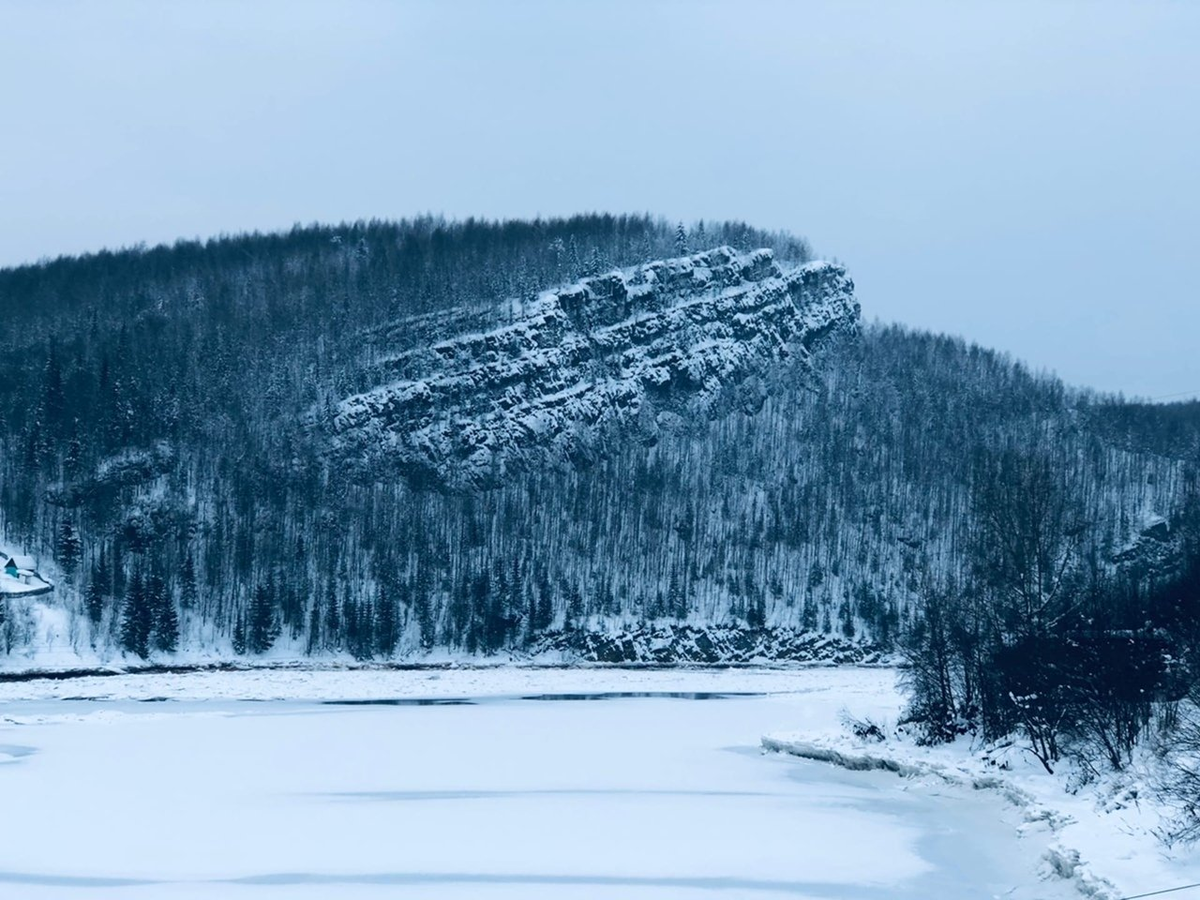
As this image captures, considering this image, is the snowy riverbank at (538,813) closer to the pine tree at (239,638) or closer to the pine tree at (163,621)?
the pine tree at (163,621)

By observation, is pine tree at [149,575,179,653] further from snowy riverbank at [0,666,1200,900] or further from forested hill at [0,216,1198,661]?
snowy riverbank at [0,666,1200,900]

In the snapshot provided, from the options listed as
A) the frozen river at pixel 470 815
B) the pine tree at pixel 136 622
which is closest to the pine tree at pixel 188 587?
the pine tree at pixel 136 622

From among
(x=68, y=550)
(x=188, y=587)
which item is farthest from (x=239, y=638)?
(x=68, y=550)

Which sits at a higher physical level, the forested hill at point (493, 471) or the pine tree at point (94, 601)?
the forested hill at point (493, 471)

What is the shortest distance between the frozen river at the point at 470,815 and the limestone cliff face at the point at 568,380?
104m

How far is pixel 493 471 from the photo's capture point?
522 feet

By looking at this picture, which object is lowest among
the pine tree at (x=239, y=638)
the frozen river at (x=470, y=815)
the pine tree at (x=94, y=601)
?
the pine tree at (x=239, y=638)

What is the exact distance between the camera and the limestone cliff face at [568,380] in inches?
6280

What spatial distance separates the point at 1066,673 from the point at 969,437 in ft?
508

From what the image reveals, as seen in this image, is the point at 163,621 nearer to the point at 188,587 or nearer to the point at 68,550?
the point at 188,587

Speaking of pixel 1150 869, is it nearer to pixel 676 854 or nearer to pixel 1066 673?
pixel 676 854

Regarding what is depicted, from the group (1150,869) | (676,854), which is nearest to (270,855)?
(676,854)

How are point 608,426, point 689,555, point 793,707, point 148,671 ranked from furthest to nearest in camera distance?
point 608,426
point 689,555
point 148,671
point 793,707

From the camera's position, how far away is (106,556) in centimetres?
11800
